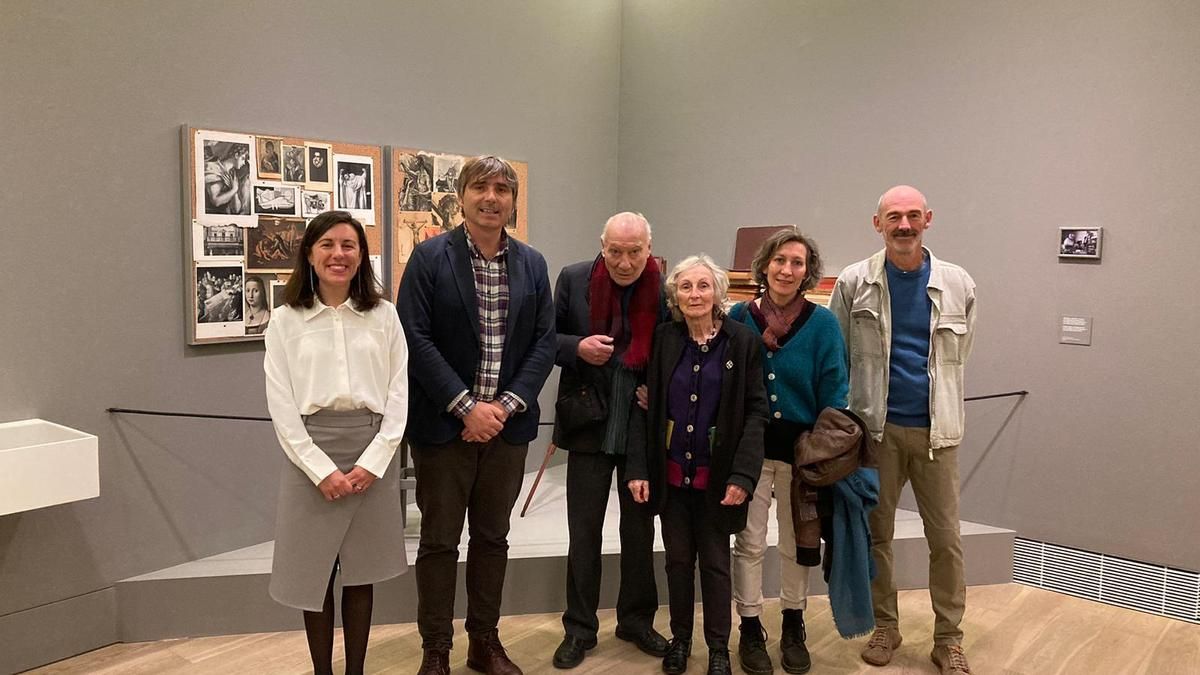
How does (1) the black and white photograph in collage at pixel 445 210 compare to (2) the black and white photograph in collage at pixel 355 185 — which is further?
(1) the black and white photograph in collage at pixel 445 210

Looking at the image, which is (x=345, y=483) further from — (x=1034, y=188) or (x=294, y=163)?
(x=1034, y=188)

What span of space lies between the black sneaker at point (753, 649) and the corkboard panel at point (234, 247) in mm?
2335

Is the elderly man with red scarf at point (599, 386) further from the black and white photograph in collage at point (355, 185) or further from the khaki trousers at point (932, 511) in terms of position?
the black and white photograph in collage at point (355, 185)

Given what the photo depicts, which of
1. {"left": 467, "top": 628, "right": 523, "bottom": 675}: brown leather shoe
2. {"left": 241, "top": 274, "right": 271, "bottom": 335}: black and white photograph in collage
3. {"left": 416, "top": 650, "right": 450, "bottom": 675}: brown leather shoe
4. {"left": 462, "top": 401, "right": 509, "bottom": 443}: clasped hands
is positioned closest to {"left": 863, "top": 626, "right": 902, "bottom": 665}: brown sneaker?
{"left": 467, "top": 628, "right": 523, "bottom": 675}: brown leather shoe

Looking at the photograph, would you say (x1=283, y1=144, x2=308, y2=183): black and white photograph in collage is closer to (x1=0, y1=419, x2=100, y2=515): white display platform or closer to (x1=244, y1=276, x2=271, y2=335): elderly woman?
(x1=244, y1=276, x2=271, y2=335): elderly woman

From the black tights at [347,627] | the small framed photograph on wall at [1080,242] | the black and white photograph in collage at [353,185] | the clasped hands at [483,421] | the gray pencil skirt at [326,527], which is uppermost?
the black and white photograph in collage at [353,185]

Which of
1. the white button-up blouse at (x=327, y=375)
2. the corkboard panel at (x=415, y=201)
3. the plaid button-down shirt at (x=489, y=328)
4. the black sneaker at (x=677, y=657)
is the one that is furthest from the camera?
the corkboard panel at (x=415, y=201)

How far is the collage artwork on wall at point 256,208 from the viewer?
356cm

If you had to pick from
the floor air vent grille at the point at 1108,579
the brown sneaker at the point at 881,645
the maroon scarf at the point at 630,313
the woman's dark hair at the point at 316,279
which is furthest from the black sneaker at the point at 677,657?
the floor air vent grille at the point at 1108,579

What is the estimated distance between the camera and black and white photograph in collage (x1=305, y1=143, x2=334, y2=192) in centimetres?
391

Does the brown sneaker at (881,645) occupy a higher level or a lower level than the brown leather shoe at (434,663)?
lower

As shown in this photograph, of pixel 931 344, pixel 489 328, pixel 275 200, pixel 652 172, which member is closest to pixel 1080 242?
pixel 931 344

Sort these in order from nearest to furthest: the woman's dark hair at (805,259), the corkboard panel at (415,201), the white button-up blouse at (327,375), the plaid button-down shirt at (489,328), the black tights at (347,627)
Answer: the white button-up blouse at (327,375) < the black tights at (347,627) < the plaid button-down shirt at (489,328) < the woman's dark hair at (805,259) < the corkboard panel at (415,201)

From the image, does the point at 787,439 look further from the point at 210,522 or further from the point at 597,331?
the point at 210,522
